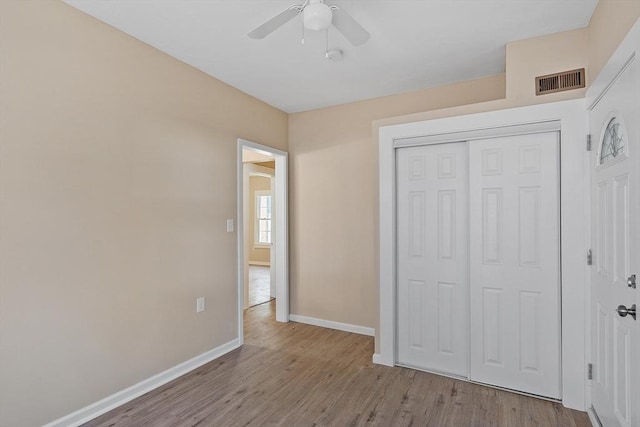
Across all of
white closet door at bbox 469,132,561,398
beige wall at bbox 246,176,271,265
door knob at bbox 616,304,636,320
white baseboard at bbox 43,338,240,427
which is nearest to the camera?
door knob at bbox 616,304,636,320

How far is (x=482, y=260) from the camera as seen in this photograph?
8.96ft

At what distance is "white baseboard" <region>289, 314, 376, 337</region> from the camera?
156 inches

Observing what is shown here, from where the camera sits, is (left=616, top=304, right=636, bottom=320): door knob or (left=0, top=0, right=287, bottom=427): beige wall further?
(left=0, top=0, right=287, bottom=427): beige wall

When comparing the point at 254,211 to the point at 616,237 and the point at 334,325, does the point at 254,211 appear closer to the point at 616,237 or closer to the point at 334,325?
the point at 334,325

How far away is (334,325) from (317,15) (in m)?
3.39

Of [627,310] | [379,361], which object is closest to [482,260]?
[627,310]

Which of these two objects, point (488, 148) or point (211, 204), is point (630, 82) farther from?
point (211, 204)

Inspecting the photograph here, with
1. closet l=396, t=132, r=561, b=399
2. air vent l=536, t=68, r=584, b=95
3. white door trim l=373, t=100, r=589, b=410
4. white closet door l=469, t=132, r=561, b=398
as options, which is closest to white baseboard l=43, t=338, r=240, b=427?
closet l=396, t=132, r=561, b=399

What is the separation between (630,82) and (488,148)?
3.67ft

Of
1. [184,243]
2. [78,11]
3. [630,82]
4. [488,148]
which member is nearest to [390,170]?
[488,148]

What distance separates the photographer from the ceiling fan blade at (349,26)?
1805 mm

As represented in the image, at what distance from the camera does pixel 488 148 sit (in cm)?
270

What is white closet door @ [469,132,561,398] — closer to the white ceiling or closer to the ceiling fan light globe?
the white ceiling

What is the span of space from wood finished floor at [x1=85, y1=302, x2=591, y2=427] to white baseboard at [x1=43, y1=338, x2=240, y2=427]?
0.06 metres
